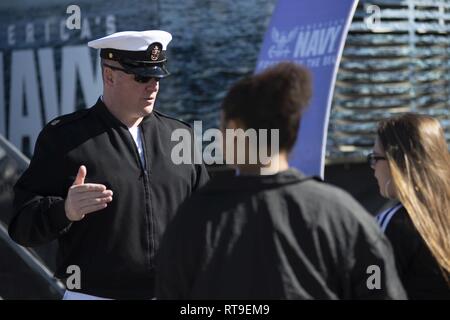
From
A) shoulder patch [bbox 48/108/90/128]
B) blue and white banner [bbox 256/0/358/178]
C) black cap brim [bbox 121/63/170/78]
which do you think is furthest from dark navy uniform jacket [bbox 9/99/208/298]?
blue and white banner [bbox 256/0/358/178]

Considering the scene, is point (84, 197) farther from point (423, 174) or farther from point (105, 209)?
point (423, 174)

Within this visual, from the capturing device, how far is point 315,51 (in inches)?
241

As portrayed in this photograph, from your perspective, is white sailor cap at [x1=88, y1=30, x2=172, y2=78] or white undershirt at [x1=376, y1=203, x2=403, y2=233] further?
white sailor cap at [x1=88, y1=30, x2=172, y2=78]

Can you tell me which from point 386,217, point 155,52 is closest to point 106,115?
point 155,52

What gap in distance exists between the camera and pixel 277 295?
102 inches

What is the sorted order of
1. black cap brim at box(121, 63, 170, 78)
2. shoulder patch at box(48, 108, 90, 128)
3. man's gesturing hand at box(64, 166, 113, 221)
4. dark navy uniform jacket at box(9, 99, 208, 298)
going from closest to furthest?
man's gesturing hand at box(64, 166, 113, 221) < dark navy uniform jacket at box(9, 99, 208, 298) < shoulder patch at box(48, 108, 90, 128) < black cap brim at box(121, 63, 170, 78)

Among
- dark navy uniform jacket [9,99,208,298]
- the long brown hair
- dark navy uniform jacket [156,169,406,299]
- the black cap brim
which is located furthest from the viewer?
the black cap brim

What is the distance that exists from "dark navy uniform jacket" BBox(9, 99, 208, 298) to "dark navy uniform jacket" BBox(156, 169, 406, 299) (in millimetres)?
1044

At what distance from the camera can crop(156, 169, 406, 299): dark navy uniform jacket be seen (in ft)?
8.48

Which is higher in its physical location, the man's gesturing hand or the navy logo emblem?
the navy logo emblem

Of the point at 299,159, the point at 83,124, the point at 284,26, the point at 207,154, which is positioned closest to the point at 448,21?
the point at 207,154

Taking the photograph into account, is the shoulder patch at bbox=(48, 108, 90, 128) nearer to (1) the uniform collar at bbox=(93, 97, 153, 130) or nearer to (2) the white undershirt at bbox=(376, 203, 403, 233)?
(1) the uniform collar at bbox=(93, 97, 153, 130)

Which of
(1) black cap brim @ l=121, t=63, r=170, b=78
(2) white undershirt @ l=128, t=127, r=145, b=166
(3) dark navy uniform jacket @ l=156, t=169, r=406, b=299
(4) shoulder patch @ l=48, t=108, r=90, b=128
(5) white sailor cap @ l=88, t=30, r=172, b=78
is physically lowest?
(3) dark navy uniform jacket @ l=156, t=169, r=406, b=299
